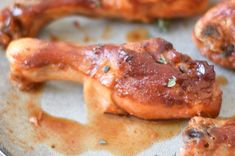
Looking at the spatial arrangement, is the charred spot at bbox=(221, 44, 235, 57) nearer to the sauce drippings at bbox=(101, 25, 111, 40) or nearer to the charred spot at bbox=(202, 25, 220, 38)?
the charred spot at bbox=(202, 25, 220, 38)

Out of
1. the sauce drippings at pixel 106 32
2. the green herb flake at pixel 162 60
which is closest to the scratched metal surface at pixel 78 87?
the sauce drippings at pixel 106 32

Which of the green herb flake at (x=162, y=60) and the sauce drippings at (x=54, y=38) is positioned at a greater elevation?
the green herb flake at (x=162, y=60)

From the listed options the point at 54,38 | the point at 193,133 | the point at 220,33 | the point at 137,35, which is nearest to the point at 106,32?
the point at 137,35

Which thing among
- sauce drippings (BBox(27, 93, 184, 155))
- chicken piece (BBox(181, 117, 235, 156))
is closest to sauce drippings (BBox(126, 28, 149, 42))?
sauce drippings (BBox(27, 93, 184, 155))

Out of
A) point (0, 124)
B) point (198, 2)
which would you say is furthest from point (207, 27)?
point (0, 124)

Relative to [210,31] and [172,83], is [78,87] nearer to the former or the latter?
[172,83]

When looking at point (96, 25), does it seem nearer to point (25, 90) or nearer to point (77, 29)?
point (77, 29)

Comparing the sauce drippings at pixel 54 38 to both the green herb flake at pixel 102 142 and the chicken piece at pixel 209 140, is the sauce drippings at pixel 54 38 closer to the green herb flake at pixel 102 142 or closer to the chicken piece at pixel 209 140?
the green herb flake at pixel 102 142
